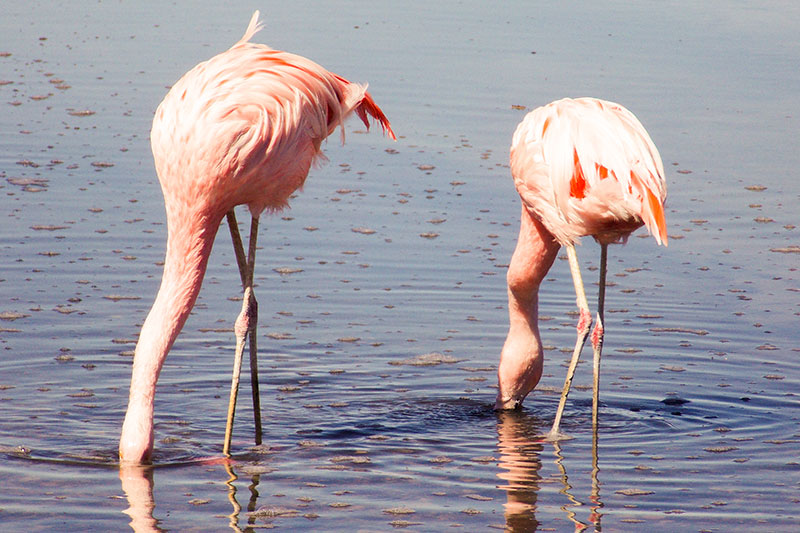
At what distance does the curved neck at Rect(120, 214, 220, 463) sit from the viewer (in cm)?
441

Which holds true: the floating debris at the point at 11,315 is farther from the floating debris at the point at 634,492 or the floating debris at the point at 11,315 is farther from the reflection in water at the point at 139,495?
the floating debris at the point at 634,492

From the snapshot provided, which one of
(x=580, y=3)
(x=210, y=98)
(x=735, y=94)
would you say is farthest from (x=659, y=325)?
(x=580, y=3)

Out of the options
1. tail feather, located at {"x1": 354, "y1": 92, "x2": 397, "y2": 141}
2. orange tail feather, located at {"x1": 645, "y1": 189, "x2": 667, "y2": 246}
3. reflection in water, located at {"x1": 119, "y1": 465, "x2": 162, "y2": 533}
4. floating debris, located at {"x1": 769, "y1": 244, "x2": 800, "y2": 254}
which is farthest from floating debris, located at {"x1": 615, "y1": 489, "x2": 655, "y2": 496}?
floating debris, located at {"x1": 769, "y1": 244, "x2": 800, "y2": 254}

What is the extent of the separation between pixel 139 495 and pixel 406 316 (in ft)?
7.82

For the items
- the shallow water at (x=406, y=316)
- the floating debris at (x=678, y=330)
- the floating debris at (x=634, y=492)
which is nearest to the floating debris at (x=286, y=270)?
the shallow water at (x=406, y=316)

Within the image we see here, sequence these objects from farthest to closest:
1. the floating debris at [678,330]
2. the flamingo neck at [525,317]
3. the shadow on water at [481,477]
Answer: the floating debris at [678,330] → the flamingo neck at [525,317] → the shadow on water at [481,477]

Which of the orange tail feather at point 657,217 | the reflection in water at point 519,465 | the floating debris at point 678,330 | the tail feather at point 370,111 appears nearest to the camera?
the reflection in water at point 519,465

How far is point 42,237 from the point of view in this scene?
7184 millimetres

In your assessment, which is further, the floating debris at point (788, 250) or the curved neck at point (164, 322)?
the floating debris at point (788, 250)

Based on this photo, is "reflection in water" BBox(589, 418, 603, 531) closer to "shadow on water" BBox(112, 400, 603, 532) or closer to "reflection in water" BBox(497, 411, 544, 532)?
"shadow on water" BBox(112, 400, 603, 532)

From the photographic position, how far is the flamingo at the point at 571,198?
4652 mm

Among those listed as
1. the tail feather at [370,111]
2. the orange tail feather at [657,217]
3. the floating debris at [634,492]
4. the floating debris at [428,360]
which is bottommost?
the floating debris at [634,492]

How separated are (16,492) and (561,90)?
22.0ft

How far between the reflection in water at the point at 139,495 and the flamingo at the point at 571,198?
1726 millimetres
